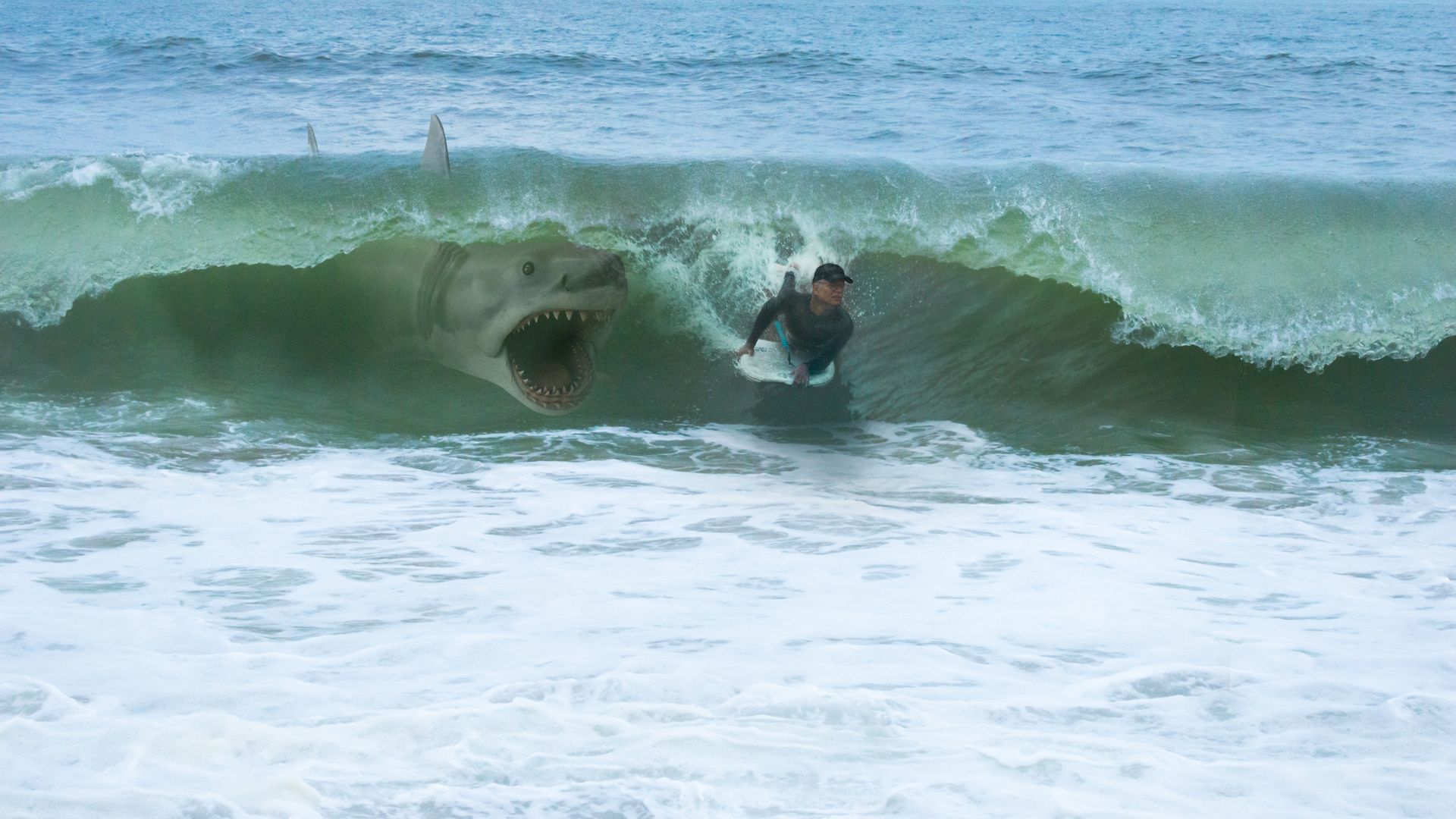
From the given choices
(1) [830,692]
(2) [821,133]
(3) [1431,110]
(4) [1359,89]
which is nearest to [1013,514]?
(1) [830,692]

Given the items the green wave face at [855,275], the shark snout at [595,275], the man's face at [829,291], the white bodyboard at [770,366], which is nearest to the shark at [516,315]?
the shark snout at [595,275]

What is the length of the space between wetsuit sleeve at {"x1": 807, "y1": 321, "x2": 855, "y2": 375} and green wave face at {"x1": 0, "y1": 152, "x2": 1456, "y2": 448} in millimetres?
624

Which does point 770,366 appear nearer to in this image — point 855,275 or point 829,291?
point 829,291

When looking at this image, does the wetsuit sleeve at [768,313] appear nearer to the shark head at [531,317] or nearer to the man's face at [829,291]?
the man's face at [829,291]

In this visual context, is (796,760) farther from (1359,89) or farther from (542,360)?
(1359,89)

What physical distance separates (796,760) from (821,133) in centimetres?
1125

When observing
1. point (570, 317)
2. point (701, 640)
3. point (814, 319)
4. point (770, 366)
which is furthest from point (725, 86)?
point (701, 640)

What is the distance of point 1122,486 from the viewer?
21.0 ft

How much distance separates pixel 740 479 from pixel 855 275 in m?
2.74

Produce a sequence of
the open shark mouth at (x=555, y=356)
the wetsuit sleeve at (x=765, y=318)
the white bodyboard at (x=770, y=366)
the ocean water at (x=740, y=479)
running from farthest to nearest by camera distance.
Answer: the white bodyboard at (x=770, y=366) → the open shark mouth at (x=555, y=356) → the wetsuit sleeve at (x=765, y=318) → the ocean water at (x=740, y=479)

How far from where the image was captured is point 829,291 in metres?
6.68

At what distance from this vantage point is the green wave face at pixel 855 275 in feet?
26.2

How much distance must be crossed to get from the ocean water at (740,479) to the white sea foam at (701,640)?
20 mm

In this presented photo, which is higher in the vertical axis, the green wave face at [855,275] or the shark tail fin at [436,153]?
the shark tail fin at [436,153]
